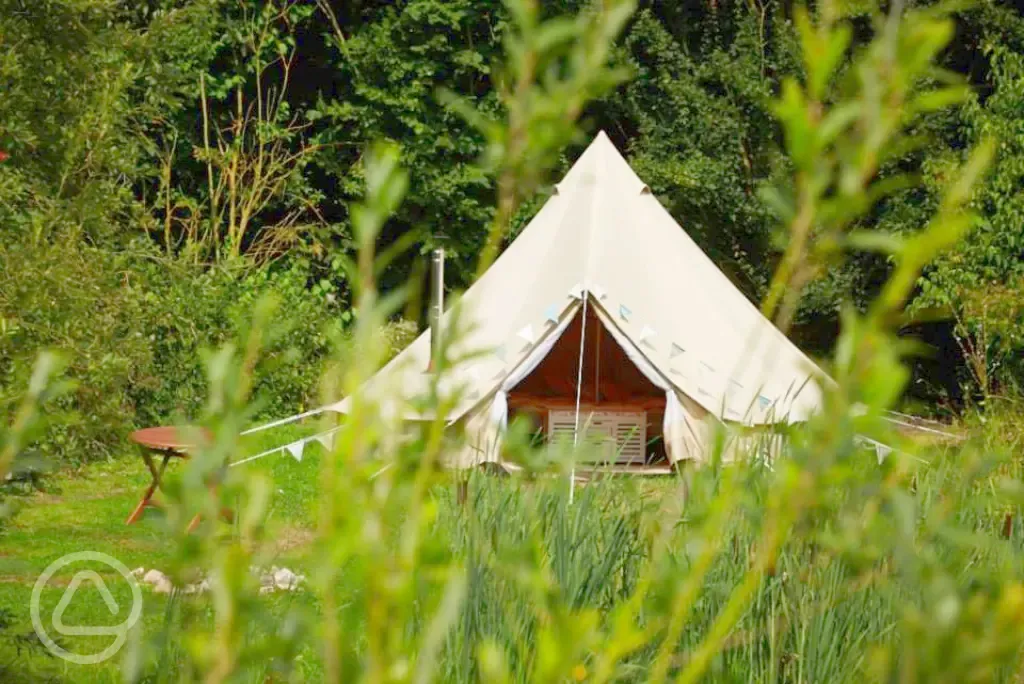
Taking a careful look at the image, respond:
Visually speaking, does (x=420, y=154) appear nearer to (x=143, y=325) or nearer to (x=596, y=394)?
(x=143, y=325)

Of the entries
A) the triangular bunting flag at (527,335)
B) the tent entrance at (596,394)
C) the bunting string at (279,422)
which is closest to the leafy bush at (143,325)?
the bunting string at (279,422)

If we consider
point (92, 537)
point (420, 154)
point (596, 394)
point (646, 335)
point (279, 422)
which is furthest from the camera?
point (420, 154)

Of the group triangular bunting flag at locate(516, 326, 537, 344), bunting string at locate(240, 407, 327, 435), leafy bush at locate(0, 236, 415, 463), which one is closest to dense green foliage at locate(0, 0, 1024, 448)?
leafy bush at locate(0, 236, 415, 463)

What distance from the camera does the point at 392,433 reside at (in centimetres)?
78

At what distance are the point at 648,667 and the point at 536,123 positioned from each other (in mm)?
1624

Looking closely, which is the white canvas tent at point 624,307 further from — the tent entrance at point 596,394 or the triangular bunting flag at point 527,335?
the tent entrance at point 596,394

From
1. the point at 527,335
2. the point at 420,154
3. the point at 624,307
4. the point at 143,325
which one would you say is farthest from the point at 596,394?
the point at 420,154

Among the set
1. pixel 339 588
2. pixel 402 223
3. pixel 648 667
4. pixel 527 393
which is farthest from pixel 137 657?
pixel 402 223

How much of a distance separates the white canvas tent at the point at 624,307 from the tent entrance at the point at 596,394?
0.26 m

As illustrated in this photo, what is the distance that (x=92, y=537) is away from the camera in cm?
617

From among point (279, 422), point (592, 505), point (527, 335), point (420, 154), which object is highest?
Answer: point (420, 154)

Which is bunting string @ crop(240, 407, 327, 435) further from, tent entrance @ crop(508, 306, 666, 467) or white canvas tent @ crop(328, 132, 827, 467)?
tent entrance @ crop(508, 306, 666, 467)

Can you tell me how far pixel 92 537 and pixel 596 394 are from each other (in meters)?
3.34

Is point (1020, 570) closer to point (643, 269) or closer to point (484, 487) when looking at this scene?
point (484, 487)
